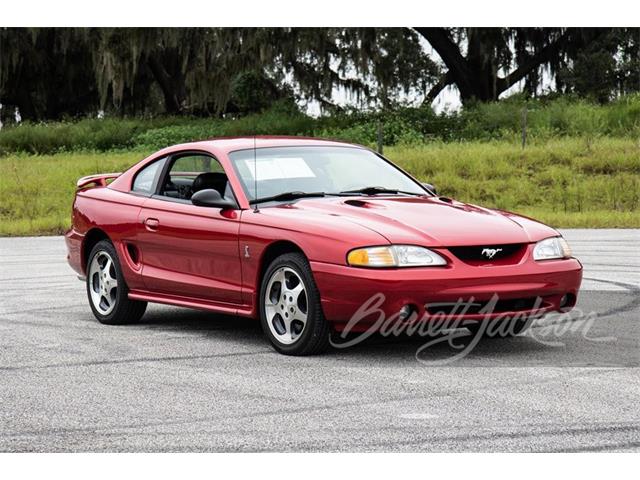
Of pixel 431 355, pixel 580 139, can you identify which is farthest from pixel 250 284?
pixel 580 139

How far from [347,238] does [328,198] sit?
3.20 feet

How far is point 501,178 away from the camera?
30.3 meters

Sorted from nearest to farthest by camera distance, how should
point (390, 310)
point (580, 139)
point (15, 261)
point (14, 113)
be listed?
point (390, 310), point (15, 261), point (580, 139), point (14, 113)

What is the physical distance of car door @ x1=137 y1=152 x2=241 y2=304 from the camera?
9.03 meters

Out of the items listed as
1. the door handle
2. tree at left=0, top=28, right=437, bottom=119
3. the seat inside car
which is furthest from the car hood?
tree at left=0, top=28, right=437, bottom=119

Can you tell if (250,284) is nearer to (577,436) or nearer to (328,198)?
(328,198)

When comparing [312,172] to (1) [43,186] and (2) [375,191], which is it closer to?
(2) [375,191]

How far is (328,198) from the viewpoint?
9094 mm

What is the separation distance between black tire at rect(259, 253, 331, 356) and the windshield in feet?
2.59

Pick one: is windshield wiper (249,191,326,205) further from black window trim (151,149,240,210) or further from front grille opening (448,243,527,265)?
front grille opening (448,243,527,265)

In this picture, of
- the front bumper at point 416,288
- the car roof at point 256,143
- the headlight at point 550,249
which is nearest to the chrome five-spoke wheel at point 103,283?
the car roof at point 256,143

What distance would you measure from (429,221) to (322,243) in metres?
0.74

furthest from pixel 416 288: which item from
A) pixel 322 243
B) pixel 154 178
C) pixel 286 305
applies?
pixel 154 178

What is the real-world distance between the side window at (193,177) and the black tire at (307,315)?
1.00 metres
